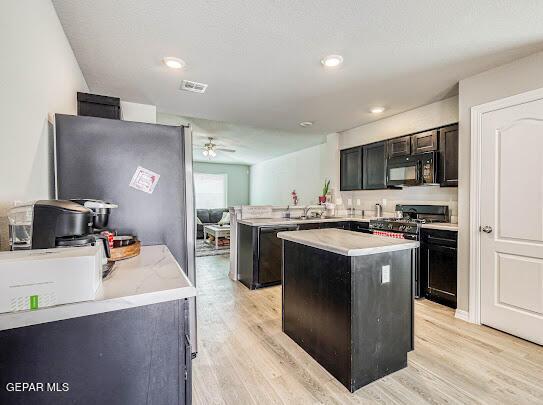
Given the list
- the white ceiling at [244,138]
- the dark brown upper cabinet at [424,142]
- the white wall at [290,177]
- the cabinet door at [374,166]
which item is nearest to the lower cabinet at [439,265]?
the dark brown upper cabinet at [424,142]

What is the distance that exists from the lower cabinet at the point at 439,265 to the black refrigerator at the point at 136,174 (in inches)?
106

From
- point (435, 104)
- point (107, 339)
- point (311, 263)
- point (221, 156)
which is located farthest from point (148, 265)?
point (221, 156)

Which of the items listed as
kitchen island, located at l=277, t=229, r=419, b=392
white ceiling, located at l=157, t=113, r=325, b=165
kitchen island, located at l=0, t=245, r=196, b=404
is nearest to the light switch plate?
kitchen island, located at l=277, t=229, r=419, b=392

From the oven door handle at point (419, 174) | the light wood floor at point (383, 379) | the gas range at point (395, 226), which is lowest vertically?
the light wood floor at point (383, 379)

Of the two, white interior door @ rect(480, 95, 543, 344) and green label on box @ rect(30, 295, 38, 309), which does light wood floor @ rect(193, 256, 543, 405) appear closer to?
white interior door @ rect(480, 95, 543, 344)

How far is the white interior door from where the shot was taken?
2.30 meters

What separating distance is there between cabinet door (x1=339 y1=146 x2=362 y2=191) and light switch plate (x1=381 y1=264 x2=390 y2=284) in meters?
2.97

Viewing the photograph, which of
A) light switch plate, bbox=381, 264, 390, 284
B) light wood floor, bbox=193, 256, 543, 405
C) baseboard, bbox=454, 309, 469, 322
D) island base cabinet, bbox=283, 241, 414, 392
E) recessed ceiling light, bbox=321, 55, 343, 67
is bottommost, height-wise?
light wood floor, bbox=193, 256, 543, 405

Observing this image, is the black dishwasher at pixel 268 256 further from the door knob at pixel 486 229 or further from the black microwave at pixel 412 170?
the door knob at pixel 486 229

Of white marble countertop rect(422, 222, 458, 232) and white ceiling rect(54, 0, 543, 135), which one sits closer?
white ceiling rect(54, 0, 543, 135)

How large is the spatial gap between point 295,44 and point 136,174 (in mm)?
1563

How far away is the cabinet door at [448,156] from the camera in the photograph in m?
3.25

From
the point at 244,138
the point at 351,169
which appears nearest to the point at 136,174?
the point at 351,169

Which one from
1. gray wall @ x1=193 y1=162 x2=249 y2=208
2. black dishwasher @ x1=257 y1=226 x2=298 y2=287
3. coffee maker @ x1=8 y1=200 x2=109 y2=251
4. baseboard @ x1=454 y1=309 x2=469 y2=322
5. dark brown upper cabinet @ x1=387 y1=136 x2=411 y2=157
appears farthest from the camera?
A: gray wall @ x1=193 y1=162 x2=249 y2=208
